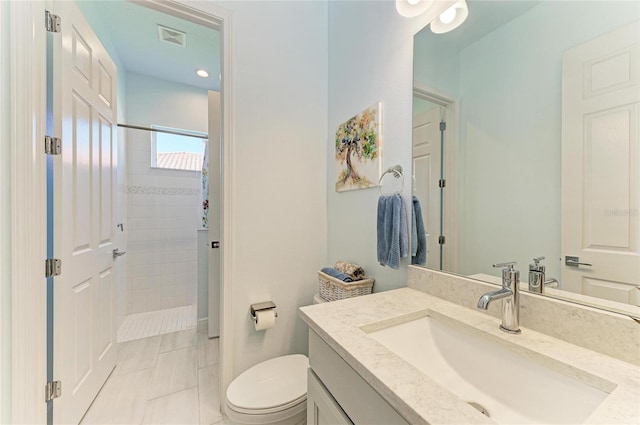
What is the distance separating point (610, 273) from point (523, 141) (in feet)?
1.36

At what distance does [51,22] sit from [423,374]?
6.64ft

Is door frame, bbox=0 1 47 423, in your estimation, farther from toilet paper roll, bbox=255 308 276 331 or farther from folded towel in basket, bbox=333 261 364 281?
folded towel in basket, bbox=333 261 364 281

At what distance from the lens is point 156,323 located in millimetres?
2602

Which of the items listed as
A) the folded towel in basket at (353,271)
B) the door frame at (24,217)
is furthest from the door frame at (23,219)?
the folded towel in basket at (353,271)

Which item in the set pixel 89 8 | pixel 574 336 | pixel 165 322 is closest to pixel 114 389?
pixel 165 322

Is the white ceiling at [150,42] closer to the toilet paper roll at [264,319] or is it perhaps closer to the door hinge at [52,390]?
the toilet paper roll at [264,319]

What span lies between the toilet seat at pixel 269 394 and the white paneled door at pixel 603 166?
113 centimetres

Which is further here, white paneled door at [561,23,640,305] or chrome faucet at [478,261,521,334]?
chrome faucet at [478,261,521,334]

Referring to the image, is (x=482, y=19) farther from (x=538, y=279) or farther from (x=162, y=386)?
(x=162, y=386)

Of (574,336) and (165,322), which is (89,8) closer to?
(165,322)

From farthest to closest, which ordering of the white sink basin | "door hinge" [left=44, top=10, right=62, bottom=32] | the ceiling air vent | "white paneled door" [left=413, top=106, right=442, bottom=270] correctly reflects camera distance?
1. the ceiling air vent
2. "door hinge" [left=44, top=10, right=62, bottom=32]
3. "white paneled door" [left=413, top=106, right=442, bottom=270]
4. the white sink basin

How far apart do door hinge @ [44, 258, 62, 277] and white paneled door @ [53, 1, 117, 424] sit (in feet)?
0.10

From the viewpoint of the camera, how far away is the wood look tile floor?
1.42 metres

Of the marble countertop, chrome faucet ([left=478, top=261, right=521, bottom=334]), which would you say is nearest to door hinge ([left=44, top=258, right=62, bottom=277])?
the marble countertop
